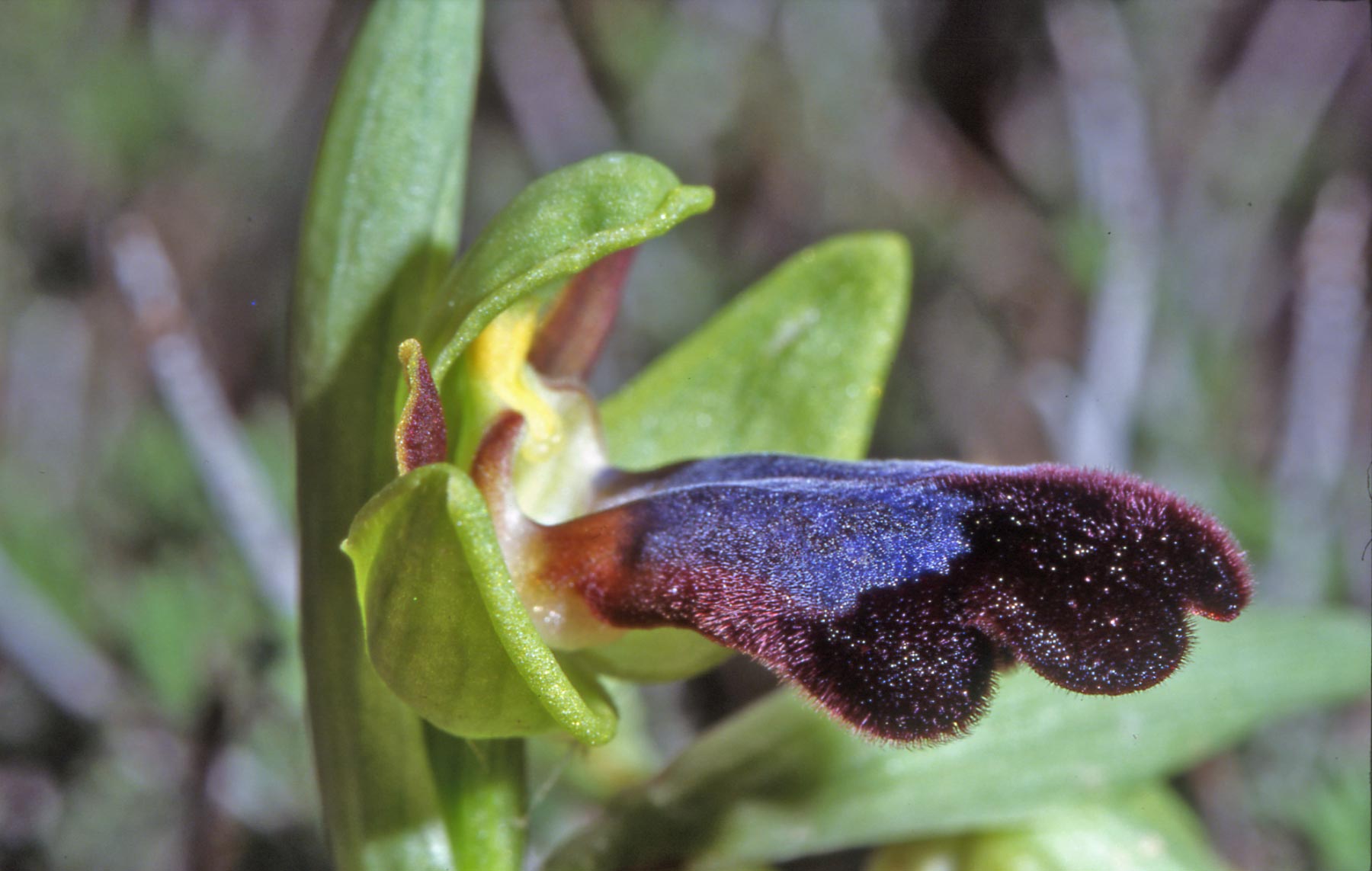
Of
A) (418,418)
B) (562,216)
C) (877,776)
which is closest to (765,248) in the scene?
(877,776)

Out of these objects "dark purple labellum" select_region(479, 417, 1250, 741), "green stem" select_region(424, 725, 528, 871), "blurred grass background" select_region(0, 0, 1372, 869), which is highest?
"dark purple labellum" select_region(479, 417, 1250, 741)

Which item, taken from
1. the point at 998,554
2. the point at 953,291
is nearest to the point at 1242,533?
the point at 953,291

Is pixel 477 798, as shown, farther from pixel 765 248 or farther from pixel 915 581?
pixel 765 248

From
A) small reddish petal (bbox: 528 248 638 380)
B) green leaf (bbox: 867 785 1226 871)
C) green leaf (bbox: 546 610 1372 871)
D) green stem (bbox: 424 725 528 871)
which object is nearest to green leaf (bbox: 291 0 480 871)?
green stem (bbox: 424 725 528 871)

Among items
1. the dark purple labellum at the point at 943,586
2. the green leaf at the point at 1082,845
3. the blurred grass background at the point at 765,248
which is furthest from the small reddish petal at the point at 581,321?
the blurred grass background at the point at 765,248

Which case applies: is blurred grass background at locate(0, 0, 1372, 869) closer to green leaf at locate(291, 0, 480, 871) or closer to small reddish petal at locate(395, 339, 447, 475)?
green leaf at locate(291, 0, 480, 871)

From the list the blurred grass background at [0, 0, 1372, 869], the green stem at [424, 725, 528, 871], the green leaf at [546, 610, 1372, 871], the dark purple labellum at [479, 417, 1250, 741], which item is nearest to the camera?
the dark purple labellum at [479, 417, 1250, 741]

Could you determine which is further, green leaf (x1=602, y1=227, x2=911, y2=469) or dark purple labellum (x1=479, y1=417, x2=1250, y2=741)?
green leaf (x1=602, y1=227, x2=911, y2=469)
